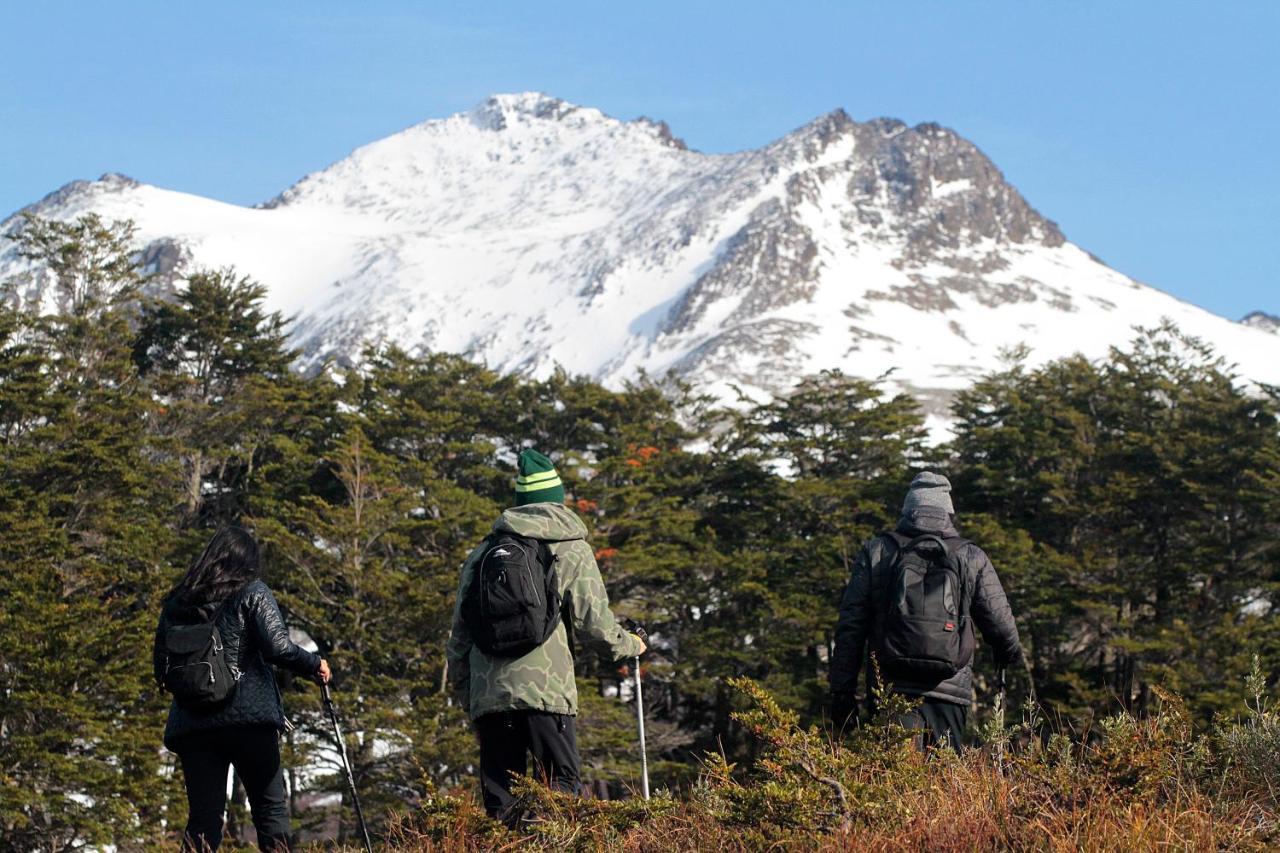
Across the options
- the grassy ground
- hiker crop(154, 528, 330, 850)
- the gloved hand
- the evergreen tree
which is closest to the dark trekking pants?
the grassy ground

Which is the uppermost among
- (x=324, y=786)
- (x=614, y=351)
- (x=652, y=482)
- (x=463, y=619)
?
(x=614, y=351)

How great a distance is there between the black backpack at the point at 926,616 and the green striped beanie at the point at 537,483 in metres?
1.30

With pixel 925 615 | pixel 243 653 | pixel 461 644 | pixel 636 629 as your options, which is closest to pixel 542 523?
pixel 461 644

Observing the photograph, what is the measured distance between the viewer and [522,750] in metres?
5.27

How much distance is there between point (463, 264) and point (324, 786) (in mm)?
150391

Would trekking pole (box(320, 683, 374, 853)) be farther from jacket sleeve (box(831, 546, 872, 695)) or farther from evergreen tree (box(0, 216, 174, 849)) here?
evergreen tree (box(0, 216, 174, 849))

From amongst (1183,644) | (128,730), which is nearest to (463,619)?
(128,730)

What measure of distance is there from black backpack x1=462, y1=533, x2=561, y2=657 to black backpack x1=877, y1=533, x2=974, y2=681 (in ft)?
4.13

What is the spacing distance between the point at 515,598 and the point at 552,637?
0.79 ft

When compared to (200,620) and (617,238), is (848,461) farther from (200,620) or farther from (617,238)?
(617,238)

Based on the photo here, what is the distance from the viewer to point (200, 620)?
208 inches

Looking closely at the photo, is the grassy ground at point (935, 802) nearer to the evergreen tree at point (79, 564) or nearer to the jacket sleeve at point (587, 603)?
the jacket sleeve at point (587, 603)

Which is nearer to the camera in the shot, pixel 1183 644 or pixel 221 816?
pixel 221 816

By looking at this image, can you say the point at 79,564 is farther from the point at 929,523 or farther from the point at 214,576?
the point at 929,523
